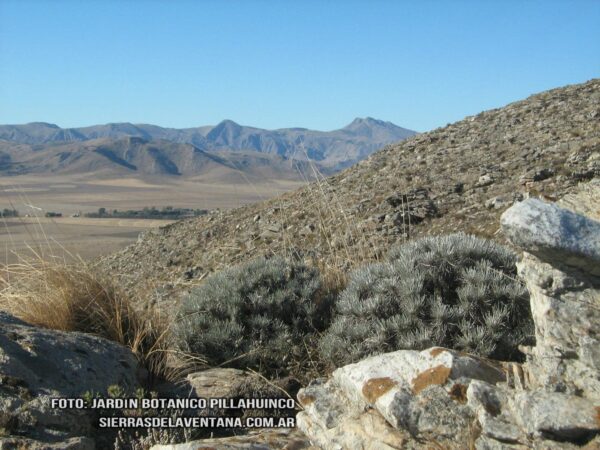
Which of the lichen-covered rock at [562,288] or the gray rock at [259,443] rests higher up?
the lichen-covered rock at [562,288]

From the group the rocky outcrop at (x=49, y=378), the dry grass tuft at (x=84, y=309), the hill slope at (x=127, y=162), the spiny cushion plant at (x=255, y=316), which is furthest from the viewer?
the hill slope at (x=127, y=162)

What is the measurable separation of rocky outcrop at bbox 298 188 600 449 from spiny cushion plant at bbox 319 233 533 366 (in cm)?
76

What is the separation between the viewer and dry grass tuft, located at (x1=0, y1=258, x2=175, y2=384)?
532 centimetres

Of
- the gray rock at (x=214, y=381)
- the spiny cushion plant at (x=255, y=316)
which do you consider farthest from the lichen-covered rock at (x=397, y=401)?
the spiny cushion plant at (x=255, y=316)

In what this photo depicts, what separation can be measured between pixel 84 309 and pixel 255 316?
1504 millimetres

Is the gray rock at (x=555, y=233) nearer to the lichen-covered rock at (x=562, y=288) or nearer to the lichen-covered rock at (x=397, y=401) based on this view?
the lichen-covered rock at (x=562, y=288)

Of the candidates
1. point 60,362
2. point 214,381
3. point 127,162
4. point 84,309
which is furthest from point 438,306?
point 127,162

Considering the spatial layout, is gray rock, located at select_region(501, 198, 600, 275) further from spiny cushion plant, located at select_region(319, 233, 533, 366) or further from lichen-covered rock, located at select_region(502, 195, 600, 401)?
spiny cushion plant, located at select_region(319, 233, 533, 366)

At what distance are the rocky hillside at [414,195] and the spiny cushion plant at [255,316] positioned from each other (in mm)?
1436

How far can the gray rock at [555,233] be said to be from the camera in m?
2.69

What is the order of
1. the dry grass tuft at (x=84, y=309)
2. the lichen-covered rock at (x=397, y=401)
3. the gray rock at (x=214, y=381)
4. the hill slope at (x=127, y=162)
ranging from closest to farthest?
the lichen-covered rock at (x=397, y=401)
the gray rock at (x=214, y=381)
the dry grass tuft at (x=84, y=309)
the hill slope at (x=127, y=162)

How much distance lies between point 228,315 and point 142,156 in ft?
623

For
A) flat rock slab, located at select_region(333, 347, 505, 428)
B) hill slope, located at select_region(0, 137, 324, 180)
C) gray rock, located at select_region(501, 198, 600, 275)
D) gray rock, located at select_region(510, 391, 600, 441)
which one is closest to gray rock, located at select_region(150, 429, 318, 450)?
flat rock slab, located at select_region(333, 347, 505, 428)

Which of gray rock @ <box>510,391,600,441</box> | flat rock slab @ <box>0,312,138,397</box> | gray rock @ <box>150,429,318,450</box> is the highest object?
gray rock @ <box>510,391,600,441</box>
